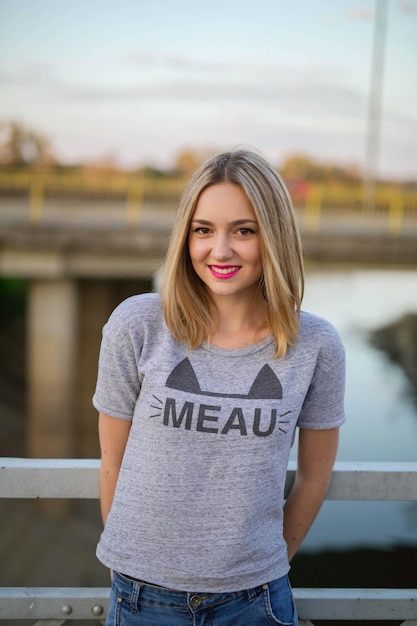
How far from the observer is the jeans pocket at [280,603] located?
156 centimetres

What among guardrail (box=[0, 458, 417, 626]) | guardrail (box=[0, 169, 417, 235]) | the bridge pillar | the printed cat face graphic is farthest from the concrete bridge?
the printed cat face graphic

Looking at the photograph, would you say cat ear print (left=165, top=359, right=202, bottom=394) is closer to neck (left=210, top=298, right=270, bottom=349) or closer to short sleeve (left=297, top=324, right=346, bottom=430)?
neck (left=210, top=298, right=270, bottom=349)

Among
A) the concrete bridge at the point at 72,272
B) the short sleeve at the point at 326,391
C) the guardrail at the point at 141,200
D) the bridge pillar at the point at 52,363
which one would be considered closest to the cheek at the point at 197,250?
the short sleeve at the point at 326,391

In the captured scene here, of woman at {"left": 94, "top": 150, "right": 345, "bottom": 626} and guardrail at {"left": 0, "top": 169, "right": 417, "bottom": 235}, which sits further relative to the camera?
guardrail at {"left": 0, "top": 169, "right": 417, "bottom": 235}

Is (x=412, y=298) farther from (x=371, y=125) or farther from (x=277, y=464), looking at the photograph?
(x=277, y=464)

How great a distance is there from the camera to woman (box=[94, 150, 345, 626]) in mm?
1515

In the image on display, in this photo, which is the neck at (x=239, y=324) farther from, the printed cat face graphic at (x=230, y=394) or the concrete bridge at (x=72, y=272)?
the concrete bridge at (x=72, y=272)

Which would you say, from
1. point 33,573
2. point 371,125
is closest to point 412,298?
point 371,125

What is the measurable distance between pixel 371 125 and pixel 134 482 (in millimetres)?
23863

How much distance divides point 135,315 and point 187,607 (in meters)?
0.64

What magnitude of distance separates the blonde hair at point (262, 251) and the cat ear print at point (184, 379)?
6cm

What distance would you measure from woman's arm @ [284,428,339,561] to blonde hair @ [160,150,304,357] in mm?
264

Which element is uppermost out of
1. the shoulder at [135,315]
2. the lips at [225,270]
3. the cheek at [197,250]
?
the cheek at [197,250]

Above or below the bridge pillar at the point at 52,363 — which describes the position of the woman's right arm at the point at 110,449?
above
